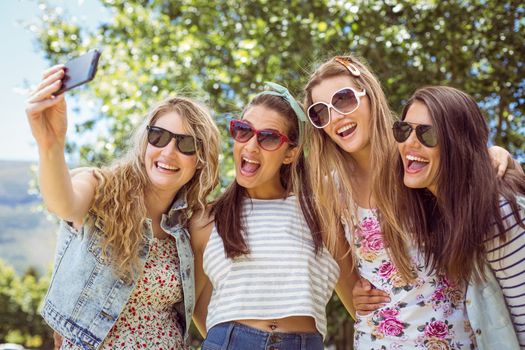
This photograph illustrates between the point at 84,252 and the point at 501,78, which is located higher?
the point at 501,78

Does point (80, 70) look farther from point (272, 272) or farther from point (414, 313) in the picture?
point (414, 313)

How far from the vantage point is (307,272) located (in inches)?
123

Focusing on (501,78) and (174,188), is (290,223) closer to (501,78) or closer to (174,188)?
(174,188)

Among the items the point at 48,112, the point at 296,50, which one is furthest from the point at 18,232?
the point at 48,112

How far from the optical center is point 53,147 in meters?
2.54

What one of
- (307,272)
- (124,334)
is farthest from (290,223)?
(124,334)

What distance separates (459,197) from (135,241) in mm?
1651

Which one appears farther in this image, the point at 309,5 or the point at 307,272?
the point at 309,5

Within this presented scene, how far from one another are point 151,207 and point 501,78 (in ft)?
14.8

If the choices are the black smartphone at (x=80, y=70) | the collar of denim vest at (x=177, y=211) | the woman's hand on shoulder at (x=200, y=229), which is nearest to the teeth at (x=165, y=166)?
the collar of denim vest at (x=177, y=211)

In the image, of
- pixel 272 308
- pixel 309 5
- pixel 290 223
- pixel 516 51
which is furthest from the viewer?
pixel 309 5

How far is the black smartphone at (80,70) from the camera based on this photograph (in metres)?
2.16

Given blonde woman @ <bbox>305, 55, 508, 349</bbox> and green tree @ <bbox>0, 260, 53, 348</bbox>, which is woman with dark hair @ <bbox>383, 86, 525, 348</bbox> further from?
green tree @ <bbox>0, 260, 53, 348</bbox>

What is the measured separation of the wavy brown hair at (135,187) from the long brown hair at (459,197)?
1123 mm
